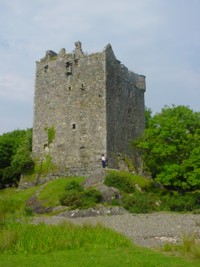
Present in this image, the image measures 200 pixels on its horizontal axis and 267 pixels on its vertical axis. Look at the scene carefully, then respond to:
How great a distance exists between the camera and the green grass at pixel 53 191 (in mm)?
34847

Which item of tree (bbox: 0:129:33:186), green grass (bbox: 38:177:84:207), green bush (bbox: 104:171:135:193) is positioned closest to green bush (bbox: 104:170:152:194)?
green bush (bbox: 104:171:135:193)

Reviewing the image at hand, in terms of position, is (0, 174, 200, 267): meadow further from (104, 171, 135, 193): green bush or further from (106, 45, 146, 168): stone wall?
(106, 45, 146, 168): stone wall

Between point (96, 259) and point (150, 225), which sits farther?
point (150, 225)

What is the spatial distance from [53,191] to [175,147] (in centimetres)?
1133

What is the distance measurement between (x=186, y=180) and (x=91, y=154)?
10.6 meters

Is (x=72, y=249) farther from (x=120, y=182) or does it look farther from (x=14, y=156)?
(x=14, y=156)

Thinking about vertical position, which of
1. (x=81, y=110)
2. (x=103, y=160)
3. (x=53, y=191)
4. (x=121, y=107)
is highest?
(x=121, y=107)

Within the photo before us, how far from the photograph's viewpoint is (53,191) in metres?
37.7

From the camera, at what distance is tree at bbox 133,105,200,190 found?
113ft

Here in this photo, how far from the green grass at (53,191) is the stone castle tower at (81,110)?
224 cm

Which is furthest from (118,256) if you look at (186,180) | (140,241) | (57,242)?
(186,180)

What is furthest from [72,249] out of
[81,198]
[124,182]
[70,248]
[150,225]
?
[124,182]

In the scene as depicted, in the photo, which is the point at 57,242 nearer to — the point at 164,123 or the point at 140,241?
the point at 140,241

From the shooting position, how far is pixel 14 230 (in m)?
17.3
